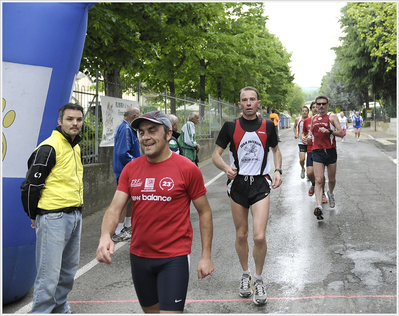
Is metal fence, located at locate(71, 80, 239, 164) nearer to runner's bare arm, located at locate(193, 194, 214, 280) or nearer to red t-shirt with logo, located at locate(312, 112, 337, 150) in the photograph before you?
red t-shirt with logo, located at locate(312, 112, 337, 150)

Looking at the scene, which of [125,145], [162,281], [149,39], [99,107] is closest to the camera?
[162,281]

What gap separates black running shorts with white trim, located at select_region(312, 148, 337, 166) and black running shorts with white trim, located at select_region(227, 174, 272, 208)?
391 cm

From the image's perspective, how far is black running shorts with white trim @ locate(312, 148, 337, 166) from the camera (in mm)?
8820

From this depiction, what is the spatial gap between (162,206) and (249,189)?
197 cm

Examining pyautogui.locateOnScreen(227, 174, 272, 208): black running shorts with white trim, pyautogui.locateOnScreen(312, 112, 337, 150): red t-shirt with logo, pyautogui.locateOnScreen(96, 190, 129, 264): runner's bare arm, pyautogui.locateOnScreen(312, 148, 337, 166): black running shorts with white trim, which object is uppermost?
pyautogui.locateOnScreen(312, 112, 337, 150): red t-shirt with logo

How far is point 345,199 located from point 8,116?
303 inches

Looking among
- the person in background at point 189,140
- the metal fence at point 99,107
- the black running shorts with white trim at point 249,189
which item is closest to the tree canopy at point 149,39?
the metal fence at point 99,107

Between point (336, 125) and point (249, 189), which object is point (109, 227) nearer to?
point (249, 189)

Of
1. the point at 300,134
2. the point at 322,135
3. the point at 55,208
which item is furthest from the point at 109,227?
the point at 300,134

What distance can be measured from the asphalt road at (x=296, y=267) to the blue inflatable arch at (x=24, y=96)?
0.52m

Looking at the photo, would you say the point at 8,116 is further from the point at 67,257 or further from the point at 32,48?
the point at 67,257

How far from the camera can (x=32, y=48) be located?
4.82 m

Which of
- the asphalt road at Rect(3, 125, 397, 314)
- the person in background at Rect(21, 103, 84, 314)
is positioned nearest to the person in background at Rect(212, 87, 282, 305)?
the asphalt road at Rect(3, 125, 397, 314)

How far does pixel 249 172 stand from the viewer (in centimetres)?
511
